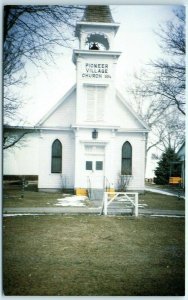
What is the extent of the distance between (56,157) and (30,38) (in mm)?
4745

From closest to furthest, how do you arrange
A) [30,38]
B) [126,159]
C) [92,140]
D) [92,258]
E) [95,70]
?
[92,258] < [30,38] < [95,70] < [92,140] < [126,159]

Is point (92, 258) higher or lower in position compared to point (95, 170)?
lower

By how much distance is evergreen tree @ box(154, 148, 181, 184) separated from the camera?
550 cm

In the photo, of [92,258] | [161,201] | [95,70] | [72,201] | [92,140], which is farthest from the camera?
[92,140]

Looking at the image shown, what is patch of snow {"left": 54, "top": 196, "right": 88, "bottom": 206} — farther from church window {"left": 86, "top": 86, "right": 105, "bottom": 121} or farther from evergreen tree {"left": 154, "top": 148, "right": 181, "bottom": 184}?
church window {"left": 86, "top": 86, "right": 105, "bottom": 121}

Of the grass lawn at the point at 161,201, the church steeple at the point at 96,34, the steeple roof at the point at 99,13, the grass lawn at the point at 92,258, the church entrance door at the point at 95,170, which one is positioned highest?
the church steeple at the point at 96,34

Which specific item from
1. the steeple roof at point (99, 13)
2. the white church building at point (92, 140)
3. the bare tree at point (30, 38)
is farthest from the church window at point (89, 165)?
the bare tree at point (30, 38)

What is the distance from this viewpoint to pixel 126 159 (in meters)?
9.18

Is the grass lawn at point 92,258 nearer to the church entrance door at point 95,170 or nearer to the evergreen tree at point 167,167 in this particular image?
the evergreen tree at point 167,167

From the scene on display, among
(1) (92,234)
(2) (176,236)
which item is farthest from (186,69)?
(1) (92,234)

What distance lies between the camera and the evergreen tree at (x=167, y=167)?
5504mm

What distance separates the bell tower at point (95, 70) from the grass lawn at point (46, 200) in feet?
8.31

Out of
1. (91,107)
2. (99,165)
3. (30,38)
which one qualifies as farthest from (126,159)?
(30,38)

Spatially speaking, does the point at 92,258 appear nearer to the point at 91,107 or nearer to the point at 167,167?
the point at 167,167
